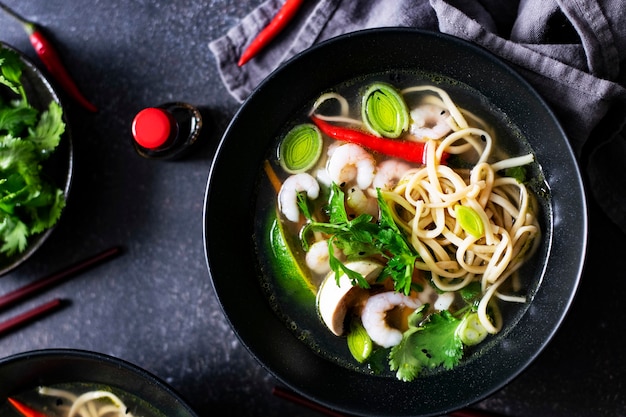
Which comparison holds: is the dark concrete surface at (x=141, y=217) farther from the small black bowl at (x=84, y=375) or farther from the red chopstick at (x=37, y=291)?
the small black bowl at (x=84, y=375)

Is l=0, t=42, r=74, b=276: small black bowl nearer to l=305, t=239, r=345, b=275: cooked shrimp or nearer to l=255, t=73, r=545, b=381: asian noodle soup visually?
l=255, t=73, r=545, b=381: asian noodle soup

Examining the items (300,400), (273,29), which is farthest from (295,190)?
(300,400)

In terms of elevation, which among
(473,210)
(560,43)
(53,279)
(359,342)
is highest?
(560,43)

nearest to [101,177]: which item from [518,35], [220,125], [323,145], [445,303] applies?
[220,125]

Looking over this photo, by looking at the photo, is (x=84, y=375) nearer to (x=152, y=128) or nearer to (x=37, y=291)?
(x=37, y=291)

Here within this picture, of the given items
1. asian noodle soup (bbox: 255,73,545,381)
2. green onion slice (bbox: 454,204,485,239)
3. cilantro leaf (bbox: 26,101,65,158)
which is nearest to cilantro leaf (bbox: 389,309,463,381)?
asian noodle soup (bbox: 255,73,545,381)

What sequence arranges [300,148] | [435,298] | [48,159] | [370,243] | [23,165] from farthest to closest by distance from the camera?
[48,159] < [23,165] < [300,148] < [435,298] < [370,243]
